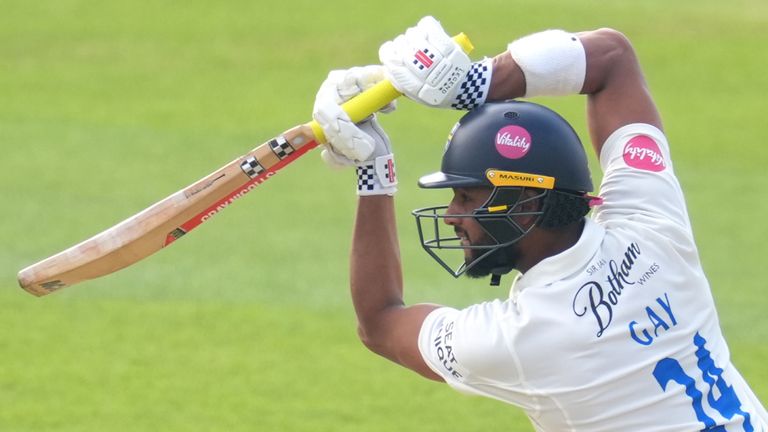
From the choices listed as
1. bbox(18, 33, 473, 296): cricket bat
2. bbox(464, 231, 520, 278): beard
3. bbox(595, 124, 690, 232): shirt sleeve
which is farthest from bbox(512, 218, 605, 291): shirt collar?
bbox(18, 33, 473, 296): cricket bat

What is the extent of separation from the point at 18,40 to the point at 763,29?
31.2 ft

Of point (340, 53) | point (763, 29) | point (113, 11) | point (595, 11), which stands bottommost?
point (763, 29)

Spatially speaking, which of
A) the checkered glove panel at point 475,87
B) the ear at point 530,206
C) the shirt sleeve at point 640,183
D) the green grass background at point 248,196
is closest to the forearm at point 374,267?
the checkered glove panel at point 475,87

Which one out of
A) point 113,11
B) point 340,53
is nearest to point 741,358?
point 340,53

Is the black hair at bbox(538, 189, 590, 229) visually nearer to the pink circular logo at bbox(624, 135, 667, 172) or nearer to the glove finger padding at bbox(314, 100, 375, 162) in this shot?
the pink circular logo at bbox(624, 135, 667, 172)

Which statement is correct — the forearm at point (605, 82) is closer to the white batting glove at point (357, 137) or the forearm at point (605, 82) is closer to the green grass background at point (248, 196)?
the white batting glove at point (357, 137)

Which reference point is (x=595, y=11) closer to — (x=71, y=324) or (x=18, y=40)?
(x=18, y=40)

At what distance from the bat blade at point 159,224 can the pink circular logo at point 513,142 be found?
805mm

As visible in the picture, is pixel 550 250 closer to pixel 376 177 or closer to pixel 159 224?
pixel 376 177

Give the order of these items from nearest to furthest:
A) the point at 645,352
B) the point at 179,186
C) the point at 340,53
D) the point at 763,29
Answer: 1. the point at 645,352
2. the point at 179,186
3. the point at 340,53
4. the point at 763,29

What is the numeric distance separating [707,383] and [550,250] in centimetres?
62

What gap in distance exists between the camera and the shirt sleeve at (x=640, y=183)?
14.0ft

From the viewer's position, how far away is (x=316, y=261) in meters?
9.68

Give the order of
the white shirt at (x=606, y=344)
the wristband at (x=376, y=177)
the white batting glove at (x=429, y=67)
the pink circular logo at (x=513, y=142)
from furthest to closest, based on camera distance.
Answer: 1. the wristband at (x=376, y=177)
2. the white batting glove at (x=429, y=67)
3. the pink circular logo at (x=513, y=142)
4. the white shirt at (x=606, y=344)
